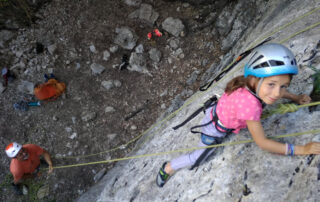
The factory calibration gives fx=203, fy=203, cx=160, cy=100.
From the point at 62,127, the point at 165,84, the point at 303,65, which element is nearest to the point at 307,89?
the point at 303,65

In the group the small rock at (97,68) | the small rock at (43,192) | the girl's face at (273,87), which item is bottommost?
the small rock at (43,192)

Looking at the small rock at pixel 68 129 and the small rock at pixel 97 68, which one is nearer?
the small rock at pixel 68 129

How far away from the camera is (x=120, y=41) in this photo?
734 cm

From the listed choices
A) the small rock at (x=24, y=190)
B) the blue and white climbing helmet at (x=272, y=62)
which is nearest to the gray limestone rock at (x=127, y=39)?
the small rock at (x=24, y=190)

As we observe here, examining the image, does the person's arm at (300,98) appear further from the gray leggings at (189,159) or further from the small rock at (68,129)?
the small rock at (68,129)

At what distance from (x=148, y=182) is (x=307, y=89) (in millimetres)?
2900

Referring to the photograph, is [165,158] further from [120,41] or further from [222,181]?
[120,41]

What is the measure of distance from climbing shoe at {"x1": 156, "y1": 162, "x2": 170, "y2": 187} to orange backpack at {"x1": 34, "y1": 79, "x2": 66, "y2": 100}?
5.05 m

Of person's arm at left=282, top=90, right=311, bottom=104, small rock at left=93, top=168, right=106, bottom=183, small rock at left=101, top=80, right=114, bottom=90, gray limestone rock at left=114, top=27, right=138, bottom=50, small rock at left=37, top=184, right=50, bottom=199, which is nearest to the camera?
person's arm at left=282, top=90, right=311, bottom=104

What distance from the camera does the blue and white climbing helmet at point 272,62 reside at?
1986 millimetres

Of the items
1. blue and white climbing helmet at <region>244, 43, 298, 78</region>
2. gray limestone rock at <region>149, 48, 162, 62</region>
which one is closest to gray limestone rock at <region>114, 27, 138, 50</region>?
gray limestone rock at <region>149, 48, 162, 62</region>

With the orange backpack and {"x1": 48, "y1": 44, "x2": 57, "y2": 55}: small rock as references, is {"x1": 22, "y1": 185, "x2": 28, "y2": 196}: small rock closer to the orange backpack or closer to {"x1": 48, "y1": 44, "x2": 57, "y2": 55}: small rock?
the orange backpack

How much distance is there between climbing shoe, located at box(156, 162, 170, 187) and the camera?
3.35 meters

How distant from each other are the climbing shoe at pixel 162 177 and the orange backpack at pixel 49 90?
5.05 metres
